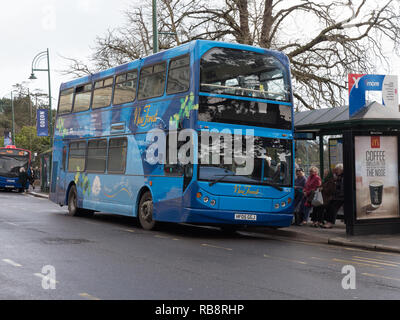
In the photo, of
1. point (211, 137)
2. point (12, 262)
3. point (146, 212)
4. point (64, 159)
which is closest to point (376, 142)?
point (211, 137)

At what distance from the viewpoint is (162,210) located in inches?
579

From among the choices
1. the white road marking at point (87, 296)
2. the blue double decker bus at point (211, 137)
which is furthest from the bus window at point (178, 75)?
the white road marking at point (87, 296)

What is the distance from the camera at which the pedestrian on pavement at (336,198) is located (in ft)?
53.3

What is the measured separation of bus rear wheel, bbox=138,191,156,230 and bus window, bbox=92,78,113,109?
3.55m

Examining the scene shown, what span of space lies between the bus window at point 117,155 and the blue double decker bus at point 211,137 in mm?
336

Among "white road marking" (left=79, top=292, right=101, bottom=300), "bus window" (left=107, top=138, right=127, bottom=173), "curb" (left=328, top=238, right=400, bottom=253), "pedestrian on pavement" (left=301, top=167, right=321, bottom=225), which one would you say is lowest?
"curb" (left=328, top=238, right=400, bottom=253)

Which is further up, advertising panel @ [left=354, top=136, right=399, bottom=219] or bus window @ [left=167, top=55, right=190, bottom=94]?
bus window @ [left=167, top=55, right=190, bottom=94]

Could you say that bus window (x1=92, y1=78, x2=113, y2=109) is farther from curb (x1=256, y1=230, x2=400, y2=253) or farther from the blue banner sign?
the blue banner sign

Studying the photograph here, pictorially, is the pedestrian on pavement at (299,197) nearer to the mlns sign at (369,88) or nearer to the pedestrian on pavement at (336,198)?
the pedestrian on pavement at (336,198)

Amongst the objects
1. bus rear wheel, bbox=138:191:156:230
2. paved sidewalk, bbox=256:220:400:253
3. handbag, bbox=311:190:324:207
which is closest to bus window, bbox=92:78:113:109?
bus rear wheel, bbox=138:191:156:230

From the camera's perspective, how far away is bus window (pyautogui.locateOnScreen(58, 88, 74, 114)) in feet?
68.6

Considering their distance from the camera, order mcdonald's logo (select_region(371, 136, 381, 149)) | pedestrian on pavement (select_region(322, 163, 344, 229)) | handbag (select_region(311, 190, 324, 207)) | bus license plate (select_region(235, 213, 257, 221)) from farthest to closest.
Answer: handbag (select_region(311, 190, 324, 207)) < pedestrian on pavement (select_region(322, 163, 344, 229)) < mcdonald's logo (select_region(371, 136, 381, 149)) < bus license plate (select_region(235, 213, 257, 221))

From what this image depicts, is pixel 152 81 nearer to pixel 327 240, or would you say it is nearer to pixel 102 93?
pixel 102 93
